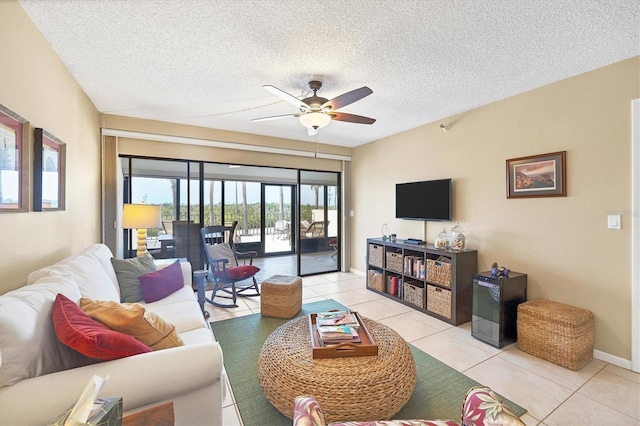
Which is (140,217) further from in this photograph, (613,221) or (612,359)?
(612,359)

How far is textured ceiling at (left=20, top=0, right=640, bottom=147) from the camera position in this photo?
5.71ft

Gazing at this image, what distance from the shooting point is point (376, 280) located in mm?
4375

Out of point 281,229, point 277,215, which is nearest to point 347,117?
point 277,215

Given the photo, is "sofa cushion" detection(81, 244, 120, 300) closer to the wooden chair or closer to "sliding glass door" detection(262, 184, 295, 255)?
the wooden chair

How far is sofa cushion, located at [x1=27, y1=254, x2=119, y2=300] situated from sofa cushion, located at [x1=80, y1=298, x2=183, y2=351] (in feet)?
1.20

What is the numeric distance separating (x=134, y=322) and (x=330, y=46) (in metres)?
2.23

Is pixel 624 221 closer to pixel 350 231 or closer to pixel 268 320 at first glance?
pixel 268 320

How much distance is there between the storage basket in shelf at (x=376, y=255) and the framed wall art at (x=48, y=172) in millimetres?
3775

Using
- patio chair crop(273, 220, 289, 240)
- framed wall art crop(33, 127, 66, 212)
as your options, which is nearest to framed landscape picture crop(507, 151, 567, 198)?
framed wall art crop(33, 127, 66, 212)

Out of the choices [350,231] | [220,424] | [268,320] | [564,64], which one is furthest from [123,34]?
[350,231]

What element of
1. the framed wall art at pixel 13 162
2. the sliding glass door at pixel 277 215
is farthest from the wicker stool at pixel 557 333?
the sliding glass door at pixel 277 215

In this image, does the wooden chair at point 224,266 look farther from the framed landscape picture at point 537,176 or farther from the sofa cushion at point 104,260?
the framed landscape picture at point 537,176

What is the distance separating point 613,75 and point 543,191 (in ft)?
3.56

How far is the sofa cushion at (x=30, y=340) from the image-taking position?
1.03 meters
